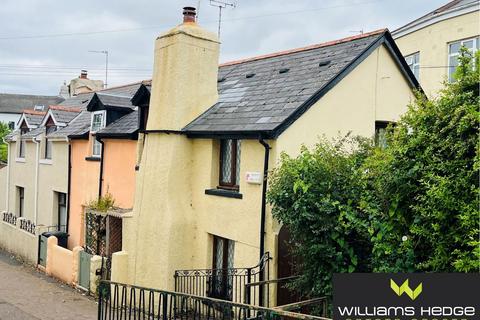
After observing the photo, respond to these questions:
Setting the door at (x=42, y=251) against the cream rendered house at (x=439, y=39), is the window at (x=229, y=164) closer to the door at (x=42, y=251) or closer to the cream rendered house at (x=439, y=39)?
the door at (x=42, y=251)

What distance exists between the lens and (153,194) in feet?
43.2

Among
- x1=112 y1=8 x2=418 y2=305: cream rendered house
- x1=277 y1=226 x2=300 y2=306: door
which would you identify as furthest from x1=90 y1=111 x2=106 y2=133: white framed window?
x1=277 y1=226 x2=300 y2=306: door

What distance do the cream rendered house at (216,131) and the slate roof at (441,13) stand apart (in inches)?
387

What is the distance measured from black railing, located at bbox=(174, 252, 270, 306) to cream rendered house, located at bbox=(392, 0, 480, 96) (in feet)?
43.3

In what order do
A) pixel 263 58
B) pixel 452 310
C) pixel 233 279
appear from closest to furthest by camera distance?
pixel 452 310 < pixel 233 279 < pixel 263 58

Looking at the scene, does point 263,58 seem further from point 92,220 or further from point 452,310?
point 452,310

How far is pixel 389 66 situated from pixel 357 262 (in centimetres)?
676

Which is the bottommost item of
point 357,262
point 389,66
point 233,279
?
point 233,279

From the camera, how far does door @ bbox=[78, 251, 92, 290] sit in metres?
16.0

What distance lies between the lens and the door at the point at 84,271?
15992 mm

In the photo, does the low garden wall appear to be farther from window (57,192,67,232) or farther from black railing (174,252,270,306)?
black railing (174,252,270,306)

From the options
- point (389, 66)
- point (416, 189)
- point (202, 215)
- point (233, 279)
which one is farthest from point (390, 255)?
point (389, 66)

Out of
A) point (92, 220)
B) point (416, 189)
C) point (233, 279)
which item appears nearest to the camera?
point (416, 189)

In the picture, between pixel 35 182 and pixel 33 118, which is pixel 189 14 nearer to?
pixel 35 182
